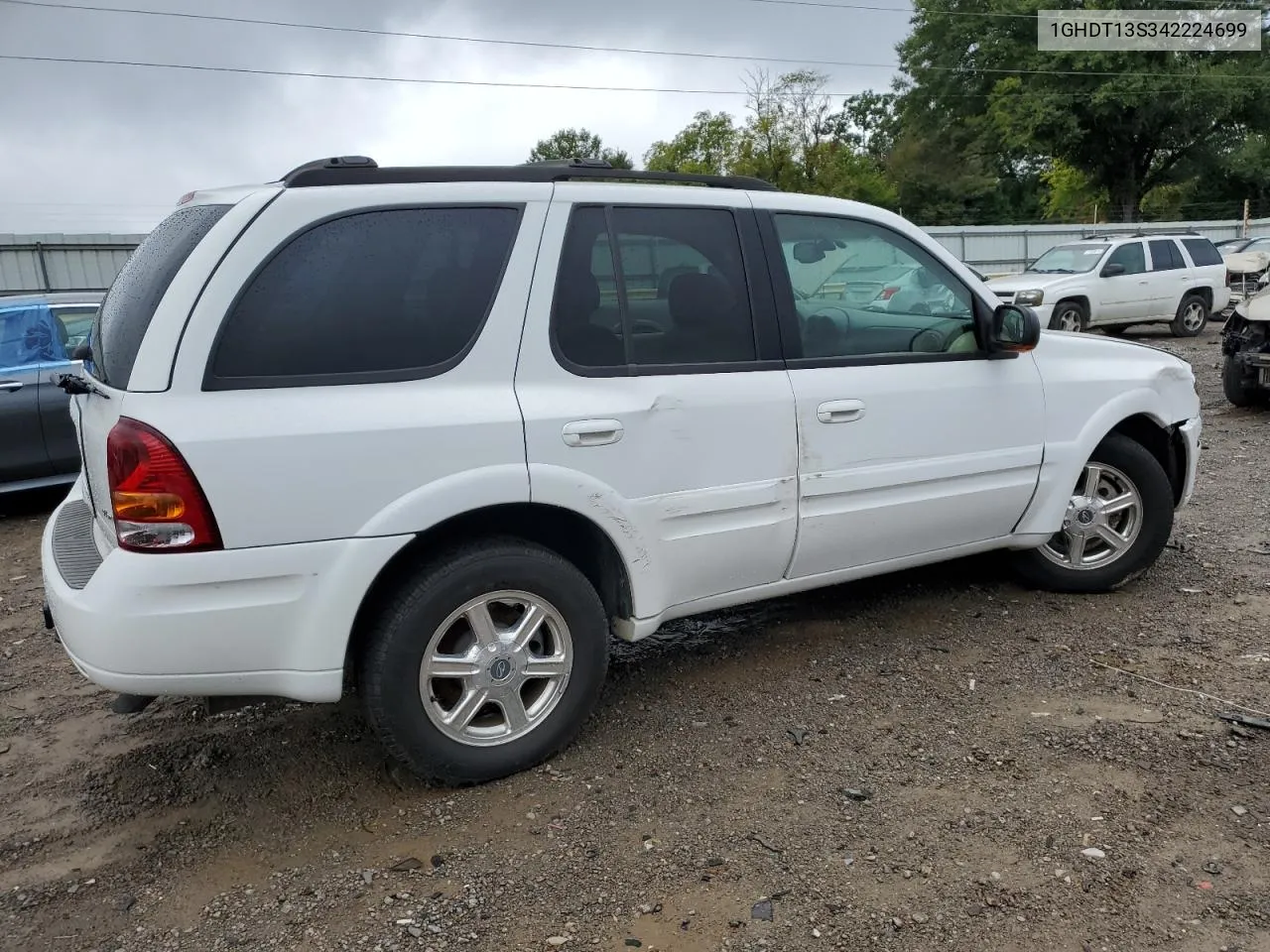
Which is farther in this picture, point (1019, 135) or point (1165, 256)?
point (1019, 135)

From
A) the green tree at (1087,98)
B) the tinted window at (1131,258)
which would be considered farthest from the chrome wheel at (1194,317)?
the green tree at (1087,98)

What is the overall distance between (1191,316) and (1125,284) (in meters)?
1.91

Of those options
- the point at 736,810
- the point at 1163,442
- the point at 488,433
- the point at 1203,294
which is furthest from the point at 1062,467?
the point at 1203,294

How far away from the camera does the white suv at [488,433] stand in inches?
113

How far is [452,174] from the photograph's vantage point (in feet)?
10.9

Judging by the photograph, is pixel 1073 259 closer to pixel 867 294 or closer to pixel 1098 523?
pixel 1098 523

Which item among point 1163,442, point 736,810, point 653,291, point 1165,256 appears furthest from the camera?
point 1165,256

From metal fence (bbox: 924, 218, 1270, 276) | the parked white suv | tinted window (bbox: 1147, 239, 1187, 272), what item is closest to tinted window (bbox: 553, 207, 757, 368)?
the parked white suv

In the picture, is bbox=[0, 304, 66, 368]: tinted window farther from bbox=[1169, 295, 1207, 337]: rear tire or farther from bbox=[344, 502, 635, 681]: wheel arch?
bbox=[1169, 295, 1207, 337]: rear tire

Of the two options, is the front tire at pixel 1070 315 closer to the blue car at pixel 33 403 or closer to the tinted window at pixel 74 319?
the tinted window at pixel 74 319

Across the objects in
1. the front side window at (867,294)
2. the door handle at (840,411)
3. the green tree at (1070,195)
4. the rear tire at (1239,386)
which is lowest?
the rear tire at (1239,386)

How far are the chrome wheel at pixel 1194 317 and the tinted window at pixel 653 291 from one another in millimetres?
16766

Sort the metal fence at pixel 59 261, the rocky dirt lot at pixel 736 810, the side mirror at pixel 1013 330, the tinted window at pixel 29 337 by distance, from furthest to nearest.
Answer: the metal fence at pixel 59 261 < the tinted window at pixel 29 337 < the side mirror at pixel 1013 330 < the rocky dirt lot at pixel 736 810

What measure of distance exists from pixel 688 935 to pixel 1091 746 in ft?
5.42
